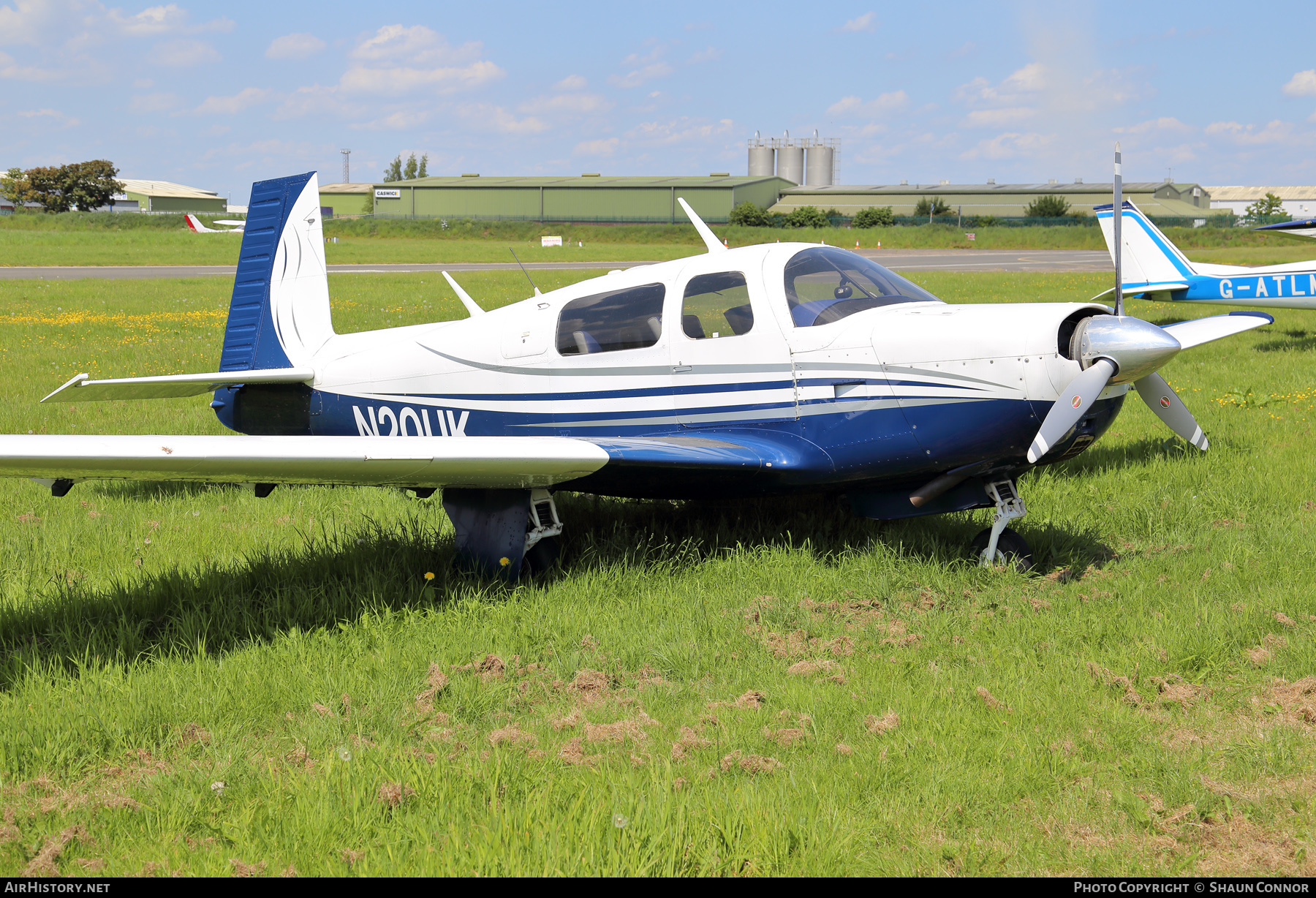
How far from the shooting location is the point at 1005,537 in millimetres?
5875

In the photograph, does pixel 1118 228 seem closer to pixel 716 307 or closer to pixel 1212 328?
pixel 716 307

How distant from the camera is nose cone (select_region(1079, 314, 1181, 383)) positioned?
4922 mm

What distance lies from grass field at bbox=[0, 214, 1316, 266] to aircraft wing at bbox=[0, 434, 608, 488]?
3329 centimetres

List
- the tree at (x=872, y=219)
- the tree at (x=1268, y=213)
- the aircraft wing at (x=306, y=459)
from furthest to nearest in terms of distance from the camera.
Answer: the tree at (x=1268, y=213) < the tree at (x=872, y=219) < the aircraft wing at (x=306, y=459)

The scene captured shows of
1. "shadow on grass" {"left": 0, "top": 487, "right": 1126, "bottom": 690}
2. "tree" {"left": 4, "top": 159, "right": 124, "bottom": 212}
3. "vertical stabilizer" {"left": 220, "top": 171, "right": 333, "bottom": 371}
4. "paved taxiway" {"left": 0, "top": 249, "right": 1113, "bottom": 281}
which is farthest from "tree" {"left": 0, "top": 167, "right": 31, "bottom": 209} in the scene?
"shadow on grass" {"left": 0, "top": 487, "right": 1126, "bottom": 690}

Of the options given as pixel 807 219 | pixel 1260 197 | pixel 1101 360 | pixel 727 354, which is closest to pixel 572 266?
pixel 727 354

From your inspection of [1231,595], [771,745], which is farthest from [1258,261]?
[771,745]

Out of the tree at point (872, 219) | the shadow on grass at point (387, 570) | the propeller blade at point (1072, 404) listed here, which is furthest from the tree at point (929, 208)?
the propeller blade at point (1072, 404)

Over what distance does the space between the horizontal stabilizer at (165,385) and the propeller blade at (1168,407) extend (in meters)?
6.08

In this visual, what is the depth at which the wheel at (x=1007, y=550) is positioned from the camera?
5734 mm

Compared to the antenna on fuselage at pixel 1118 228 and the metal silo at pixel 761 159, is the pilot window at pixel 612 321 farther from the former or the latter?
the metal silo at pixel 761 159

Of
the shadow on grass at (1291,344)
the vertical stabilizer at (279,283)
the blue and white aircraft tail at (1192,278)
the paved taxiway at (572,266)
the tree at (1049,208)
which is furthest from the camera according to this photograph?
the tree at (1049,208)

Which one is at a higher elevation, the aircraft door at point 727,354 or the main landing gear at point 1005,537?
the aircraft door at point 727,354

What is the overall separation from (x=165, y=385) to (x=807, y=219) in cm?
6500
